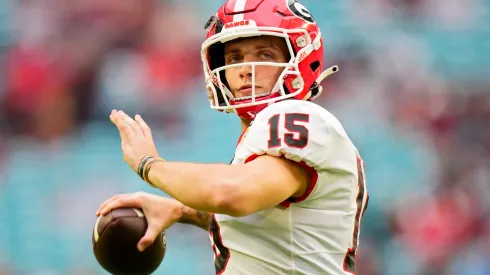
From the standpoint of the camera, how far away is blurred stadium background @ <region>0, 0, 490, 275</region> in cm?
607

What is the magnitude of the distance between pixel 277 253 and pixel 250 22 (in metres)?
0.87

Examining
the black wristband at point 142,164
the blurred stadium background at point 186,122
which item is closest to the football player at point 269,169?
the black wristband at point 142,164

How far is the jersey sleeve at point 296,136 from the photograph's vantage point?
7.80 ft

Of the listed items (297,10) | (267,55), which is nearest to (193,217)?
(267,55)

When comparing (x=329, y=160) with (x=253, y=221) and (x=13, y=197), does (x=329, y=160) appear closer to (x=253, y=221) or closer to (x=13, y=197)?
(x=253, y=221)

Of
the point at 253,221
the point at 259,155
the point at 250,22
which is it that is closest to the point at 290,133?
the point at 259,155

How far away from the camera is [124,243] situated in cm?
288

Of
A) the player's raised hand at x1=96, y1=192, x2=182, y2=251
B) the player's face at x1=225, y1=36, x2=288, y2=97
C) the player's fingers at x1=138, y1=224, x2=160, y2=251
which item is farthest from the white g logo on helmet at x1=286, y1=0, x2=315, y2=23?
the player's fingers at x1=138, y1=224, x2=160, y2=251

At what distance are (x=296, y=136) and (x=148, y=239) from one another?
77 cm

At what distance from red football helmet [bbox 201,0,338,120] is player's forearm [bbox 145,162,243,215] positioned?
1.90 ft

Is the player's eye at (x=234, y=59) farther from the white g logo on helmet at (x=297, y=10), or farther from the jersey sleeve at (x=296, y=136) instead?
the jersey sleeve at (x=296, y=136)

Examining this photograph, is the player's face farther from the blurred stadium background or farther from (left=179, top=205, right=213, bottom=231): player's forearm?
the blurred stadium background

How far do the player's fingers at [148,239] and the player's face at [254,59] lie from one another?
58 cm

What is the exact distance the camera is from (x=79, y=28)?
6406 mm
